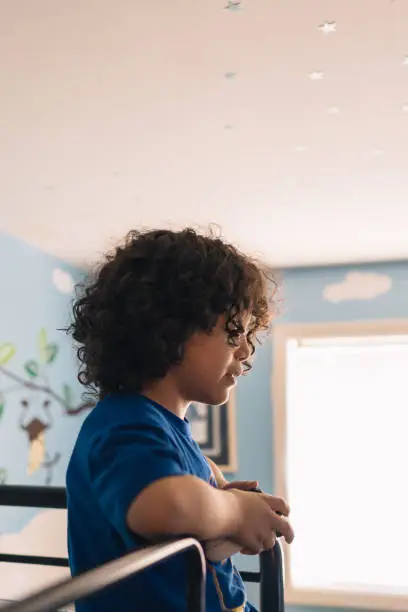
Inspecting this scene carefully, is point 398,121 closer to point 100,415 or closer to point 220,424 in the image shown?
point 100,415

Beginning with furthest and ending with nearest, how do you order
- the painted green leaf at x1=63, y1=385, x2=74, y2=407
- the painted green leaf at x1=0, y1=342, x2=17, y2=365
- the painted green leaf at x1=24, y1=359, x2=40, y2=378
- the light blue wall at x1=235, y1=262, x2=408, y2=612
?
1. the light blue wall at x1=235, y1=262, x2=408, y2=612
2. the painted green leaf at x1=63, y1=385, x2=74, y2=407
3. the painted green leaf at x1=24, y1=359, x2=40, y2=378
4. the painted green leaf at x1=0, y1=342, x2=17, y2=365

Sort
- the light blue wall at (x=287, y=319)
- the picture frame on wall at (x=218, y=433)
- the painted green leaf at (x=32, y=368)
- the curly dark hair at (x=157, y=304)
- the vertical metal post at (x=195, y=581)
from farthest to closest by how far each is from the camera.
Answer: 1. the picture frame on wall at (x=218, y=433)
2. the light blue wall at (x=287, y=319)
3. the painted green leaf at (x=32, y=368)
4. the curly dark hair at (x=157, y=304)
5. the vertical metal post at (x=195, y=581)

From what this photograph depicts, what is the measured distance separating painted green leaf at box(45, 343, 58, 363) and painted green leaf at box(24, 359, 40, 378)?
0.10 meters

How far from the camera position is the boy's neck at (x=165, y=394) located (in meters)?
0.86

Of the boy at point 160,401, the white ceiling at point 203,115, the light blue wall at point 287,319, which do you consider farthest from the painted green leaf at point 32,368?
the boy at point 160,401

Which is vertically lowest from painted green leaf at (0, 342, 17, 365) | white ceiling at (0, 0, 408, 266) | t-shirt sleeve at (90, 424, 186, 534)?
t-shirt sleeve at (90, 424, 186, 534)

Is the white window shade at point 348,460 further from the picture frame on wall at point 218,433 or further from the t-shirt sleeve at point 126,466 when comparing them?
the t-shirt sleeve at point 126,466

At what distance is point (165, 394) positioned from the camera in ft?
2.82

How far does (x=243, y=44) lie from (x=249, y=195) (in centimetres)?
96

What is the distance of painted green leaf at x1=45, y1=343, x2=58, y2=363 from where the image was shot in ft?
9.90

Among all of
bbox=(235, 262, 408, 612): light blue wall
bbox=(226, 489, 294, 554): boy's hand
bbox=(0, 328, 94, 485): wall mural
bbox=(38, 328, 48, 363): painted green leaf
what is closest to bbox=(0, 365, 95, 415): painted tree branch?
bbox=(0, 328, 94, 485): wall mural

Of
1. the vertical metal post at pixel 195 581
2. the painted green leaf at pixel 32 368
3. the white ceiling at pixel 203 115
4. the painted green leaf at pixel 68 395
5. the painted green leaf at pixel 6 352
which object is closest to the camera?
the vertical metal post at pixel 195 581

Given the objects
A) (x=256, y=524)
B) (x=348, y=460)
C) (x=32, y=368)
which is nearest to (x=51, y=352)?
(x=32, y=368)

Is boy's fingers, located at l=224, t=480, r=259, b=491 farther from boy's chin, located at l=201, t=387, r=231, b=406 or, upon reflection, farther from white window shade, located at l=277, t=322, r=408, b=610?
white window shade, located at l=277, t=322, r=408, b=610
